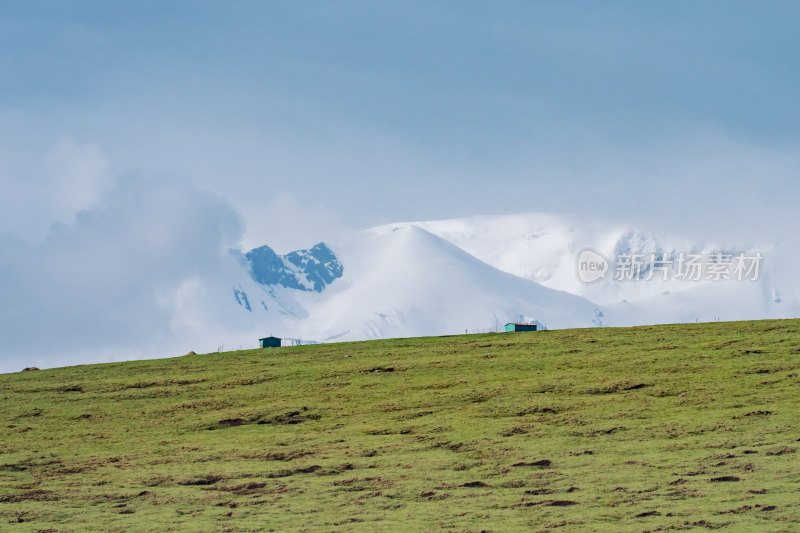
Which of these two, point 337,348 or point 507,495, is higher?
point 337,348

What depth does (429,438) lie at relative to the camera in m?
26.4

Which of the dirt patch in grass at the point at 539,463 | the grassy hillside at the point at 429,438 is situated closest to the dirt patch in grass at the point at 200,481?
the grassy hillside at the point at 429,438

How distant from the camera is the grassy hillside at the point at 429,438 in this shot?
727 inches

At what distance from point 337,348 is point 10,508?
1045 inches

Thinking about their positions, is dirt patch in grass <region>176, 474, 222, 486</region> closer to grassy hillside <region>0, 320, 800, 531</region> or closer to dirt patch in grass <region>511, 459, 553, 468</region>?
grassy hillside <region>0, 320, 800, 531</region>

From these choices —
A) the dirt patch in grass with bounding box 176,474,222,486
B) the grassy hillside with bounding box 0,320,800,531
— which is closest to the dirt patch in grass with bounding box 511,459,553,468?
the grassy hillside with bounding box 0,320,800,531

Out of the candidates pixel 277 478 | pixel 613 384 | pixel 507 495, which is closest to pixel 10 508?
pixel 277 478

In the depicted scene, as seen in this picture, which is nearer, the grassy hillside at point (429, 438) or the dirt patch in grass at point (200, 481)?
Result: the grassy hillside at point (429, 438)

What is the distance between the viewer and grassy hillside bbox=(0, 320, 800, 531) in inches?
727

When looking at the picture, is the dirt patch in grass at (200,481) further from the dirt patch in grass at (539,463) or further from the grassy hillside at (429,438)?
the dirt patch in grass at (539,463)

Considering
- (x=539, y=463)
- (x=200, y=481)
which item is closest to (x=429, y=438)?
(x=539, y=463)

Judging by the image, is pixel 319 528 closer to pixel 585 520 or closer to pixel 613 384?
pixel 585 520

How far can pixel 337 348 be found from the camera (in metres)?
45.9

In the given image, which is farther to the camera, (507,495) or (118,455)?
(118,455)
